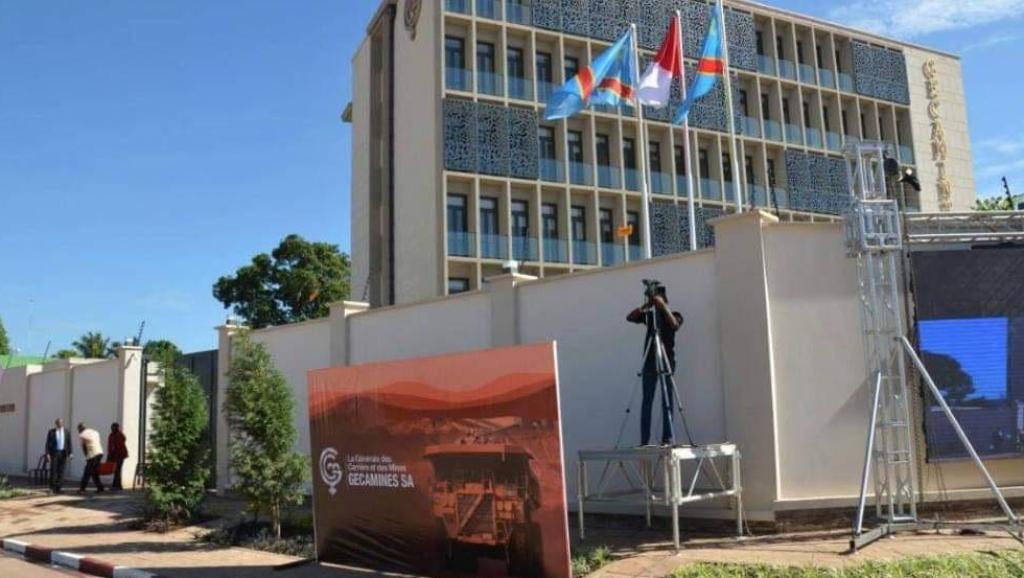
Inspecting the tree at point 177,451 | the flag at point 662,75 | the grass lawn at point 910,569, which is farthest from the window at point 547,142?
the grass lawn at point 910,569

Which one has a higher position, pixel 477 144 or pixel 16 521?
pixel 477 144

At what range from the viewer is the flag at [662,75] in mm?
20312

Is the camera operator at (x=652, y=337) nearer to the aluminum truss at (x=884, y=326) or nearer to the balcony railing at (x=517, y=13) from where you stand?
the aluminum truss at (x=884, y=326)

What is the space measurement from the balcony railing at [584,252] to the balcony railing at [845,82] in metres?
15.4

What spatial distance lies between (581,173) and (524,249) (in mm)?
4051

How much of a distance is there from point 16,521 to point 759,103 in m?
32.0

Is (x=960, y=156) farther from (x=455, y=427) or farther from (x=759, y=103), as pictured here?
(x=455, y=427)

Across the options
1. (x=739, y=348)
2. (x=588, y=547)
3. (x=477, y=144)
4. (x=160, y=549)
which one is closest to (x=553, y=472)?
(x=588, y=547)

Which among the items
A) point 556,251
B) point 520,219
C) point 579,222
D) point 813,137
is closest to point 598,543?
point 556,251

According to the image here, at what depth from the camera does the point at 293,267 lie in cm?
4647

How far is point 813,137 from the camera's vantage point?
39.9 metres

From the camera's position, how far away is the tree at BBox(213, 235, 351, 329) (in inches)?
1801

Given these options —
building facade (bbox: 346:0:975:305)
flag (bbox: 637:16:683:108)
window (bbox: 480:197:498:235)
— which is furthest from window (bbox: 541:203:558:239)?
flag (bbox: 637:16:683:108)

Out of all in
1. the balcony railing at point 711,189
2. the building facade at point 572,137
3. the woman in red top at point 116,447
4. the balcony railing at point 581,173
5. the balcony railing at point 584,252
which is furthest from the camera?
the balcony railing at point 711,189
